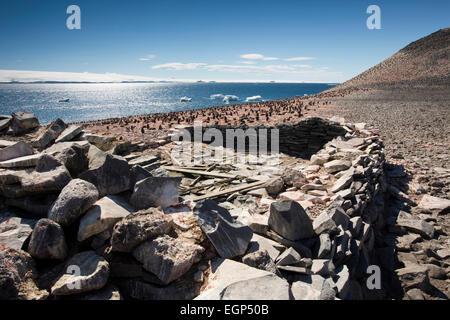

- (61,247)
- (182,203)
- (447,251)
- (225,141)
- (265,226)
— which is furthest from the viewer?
(225,141)

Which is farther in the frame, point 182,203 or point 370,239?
point 370,239

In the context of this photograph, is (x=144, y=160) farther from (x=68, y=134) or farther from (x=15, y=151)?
(x=15, y=151)

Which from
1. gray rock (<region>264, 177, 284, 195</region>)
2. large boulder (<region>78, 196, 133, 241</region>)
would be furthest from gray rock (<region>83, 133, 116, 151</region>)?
gray rock (<region>264, 177, 284, 195</region>)

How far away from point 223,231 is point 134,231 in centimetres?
111

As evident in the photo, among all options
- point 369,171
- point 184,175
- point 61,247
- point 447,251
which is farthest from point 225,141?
point 61,247

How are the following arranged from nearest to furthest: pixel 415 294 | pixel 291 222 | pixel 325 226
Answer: pixel 291 222 < pixel 325 226 < pixel 415 294

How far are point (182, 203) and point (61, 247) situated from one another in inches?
77.5

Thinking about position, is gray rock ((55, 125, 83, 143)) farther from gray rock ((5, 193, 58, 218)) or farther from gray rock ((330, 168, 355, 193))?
gray rock ((330, 168, 355, 193))

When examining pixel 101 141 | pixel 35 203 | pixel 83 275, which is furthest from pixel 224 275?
pixel 101 141

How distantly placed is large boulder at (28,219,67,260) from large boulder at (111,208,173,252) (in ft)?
1.90

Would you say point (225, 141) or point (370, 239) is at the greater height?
point (225, 141)

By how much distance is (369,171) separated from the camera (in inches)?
258

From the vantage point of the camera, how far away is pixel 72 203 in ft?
9.85

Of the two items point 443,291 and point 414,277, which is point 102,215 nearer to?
point 414,277
